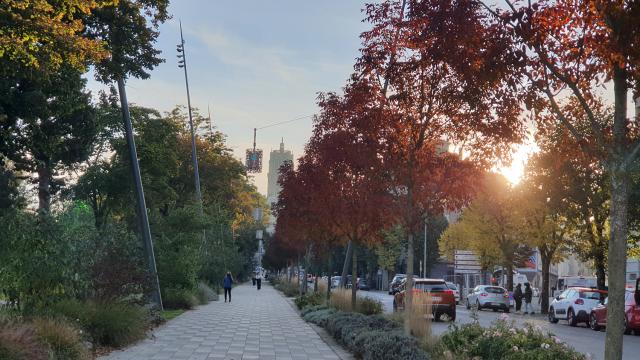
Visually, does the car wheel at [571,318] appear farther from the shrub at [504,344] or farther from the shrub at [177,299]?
the shrub at [504,344]

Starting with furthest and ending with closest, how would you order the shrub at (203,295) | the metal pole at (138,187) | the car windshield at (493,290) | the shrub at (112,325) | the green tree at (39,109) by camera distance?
1. the car windshield at (493,290)
2. the shrub at (203,295)
3. the metal pole at (138,187)
4. the green tree at (39,109)
5. the shrub at (112,325)

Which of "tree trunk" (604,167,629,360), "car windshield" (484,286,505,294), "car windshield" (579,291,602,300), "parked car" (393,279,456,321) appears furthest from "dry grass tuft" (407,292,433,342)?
"car windshield" (484,286,505,294)

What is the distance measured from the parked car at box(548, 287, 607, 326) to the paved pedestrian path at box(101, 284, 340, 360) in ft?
40.2

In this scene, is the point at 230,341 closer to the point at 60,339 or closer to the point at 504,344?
the point at 60,339

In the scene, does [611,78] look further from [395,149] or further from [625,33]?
[395,149]

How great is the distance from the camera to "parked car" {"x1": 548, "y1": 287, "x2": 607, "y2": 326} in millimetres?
29766

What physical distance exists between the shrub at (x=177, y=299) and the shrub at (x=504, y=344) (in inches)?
795

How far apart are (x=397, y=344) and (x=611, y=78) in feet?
18.0

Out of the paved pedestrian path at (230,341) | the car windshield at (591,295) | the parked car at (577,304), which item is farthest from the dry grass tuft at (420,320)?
the car windshield at (591,295)

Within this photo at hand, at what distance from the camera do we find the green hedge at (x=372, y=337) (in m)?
11.2

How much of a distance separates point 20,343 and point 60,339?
1873 millimetres

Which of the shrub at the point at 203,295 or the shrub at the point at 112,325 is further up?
the shrub at the point at 112,325

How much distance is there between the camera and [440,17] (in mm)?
11656

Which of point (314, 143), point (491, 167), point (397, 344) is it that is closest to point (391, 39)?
Result: point (491, 167)
